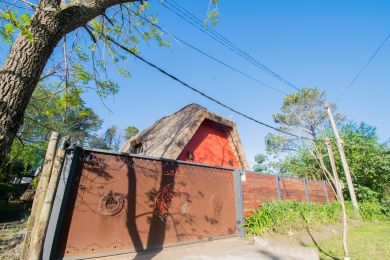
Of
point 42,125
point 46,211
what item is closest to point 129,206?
point 46,211

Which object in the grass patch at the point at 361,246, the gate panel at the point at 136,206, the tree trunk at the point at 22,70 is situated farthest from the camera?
the grass patch at the point at 361,246

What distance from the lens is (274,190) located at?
27.9ft

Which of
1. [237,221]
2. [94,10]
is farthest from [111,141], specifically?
[94,10]

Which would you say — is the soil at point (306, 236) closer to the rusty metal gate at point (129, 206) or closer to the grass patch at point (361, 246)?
the grass patch at point (361, 246)

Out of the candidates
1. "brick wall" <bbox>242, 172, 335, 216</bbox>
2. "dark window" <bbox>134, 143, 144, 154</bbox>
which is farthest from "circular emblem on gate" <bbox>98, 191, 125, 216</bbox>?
"dark window" <bbox>134, 143, 144, 154</bbox>

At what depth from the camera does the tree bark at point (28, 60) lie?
206 centimetres

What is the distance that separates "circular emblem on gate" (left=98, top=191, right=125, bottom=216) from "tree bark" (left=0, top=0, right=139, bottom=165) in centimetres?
267

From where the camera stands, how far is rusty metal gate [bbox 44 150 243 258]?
13.2 feet

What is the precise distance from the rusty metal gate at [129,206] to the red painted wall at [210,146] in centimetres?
324

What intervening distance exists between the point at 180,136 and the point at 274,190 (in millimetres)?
4103

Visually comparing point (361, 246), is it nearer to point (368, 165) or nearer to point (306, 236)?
point (306, 236)

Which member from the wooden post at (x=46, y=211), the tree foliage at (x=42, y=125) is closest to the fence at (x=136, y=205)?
the wooden post at (x=46, y=211)

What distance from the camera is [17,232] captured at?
3805mm

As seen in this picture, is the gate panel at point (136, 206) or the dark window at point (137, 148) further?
the dark window at point (137, 148)
